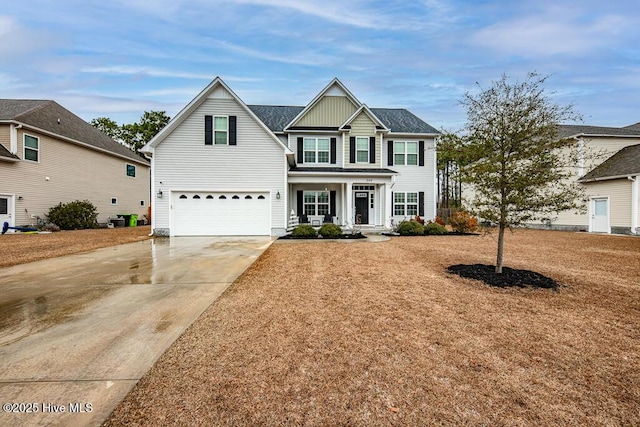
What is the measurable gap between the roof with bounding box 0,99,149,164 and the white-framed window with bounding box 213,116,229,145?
11.6 meters

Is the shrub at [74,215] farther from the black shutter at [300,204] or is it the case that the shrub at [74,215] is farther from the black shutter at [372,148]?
the black shutter at [372,148]

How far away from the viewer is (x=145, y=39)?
15672mm

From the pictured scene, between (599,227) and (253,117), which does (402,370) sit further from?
(599,227)

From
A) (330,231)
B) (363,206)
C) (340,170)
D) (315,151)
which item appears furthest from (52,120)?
(363,206)

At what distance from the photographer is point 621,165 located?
1773 cm

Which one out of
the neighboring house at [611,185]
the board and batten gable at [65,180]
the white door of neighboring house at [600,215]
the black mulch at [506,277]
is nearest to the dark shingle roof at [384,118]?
the neighboring house at [611,185]

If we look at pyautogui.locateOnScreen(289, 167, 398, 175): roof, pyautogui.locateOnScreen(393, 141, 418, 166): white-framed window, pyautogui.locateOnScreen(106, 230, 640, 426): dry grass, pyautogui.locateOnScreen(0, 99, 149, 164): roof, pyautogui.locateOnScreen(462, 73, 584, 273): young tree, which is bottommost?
pyautogui.locateOnScreen(106, 230, 640, 426): dry grass

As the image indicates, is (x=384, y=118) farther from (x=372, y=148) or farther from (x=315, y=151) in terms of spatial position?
(x=315, y=151)

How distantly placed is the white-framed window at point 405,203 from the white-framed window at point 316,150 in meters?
5.20

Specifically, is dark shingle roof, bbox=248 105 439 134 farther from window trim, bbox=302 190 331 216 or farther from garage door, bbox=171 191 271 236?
garage door, bbox=171 191 271 236

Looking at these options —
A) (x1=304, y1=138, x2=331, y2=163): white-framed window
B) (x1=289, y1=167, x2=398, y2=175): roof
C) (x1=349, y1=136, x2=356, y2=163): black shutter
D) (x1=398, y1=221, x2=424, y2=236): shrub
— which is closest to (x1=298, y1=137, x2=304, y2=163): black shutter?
(x1=304, y1=138, x2=331, y2=163): white-framed window

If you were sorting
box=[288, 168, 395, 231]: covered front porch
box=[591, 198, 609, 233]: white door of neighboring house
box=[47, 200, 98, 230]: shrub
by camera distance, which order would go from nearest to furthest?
box=[591, 198, 609, 233]: white door of neighboring house, box=[288, 168, 395, 231]: covered front porch, box=[47, 200, 98, 230]: shrub

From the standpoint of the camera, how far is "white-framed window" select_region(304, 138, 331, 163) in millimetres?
18766

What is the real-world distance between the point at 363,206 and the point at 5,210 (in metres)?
20.3
